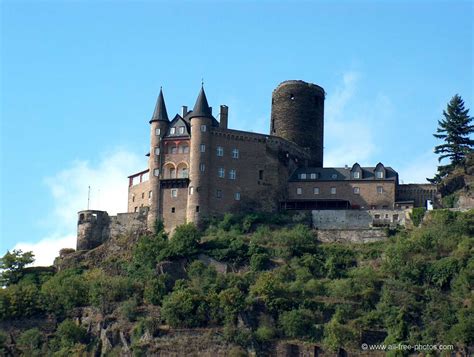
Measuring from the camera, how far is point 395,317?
85.1 metres

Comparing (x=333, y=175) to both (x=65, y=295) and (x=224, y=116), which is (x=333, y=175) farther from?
(x=65, y=295)

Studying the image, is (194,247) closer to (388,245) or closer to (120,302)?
(120,302)

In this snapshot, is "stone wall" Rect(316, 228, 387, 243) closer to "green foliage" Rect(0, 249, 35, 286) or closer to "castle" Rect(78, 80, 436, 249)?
"castle" Rect(78, 80, 436, 249)

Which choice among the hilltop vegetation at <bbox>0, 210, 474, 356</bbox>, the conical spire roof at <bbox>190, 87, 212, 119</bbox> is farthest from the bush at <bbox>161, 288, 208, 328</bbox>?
the conical spire roof at <bbox>190, 87, 212, 119</bbox>

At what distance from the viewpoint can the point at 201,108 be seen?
10050 centimetres

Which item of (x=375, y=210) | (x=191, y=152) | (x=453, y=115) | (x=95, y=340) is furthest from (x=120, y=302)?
(x=453, y=115)

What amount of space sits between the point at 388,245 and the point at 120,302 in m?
19.5

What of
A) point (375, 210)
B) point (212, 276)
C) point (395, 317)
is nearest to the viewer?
point (395, 317)

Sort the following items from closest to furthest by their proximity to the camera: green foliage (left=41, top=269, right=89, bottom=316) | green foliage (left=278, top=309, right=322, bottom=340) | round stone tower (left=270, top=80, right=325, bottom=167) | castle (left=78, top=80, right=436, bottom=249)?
1. green foliage (left=278, top=309, right=322, bottom=340)
2. green foliage (left=41, top=269, right=89, bottom=316)
3. castle (left=78, top=80, right=436, bottom=249)
4. round stone tower (left=270, top=80, right=325, bottom=167)

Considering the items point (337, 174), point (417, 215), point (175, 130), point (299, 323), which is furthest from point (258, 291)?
point (175, 130)

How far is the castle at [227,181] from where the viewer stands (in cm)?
9919

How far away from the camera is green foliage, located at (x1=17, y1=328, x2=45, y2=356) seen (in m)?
87.2

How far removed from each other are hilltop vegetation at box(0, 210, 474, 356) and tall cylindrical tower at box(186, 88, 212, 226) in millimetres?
1944

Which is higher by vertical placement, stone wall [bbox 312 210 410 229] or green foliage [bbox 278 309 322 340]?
stone wall [bbox 312 210 410 229]
